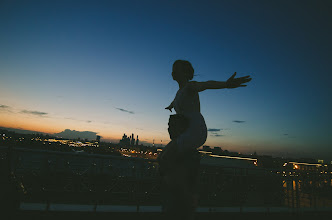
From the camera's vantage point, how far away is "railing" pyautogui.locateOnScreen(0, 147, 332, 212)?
16.6 ft

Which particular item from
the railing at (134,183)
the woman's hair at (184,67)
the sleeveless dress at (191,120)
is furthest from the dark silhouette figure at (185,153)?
the railing at (134,183)

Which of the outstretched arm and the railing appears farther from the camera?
the railing

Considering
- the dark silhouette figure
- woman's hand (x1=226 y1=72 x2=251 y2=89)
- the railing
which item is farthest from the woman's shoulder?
the railing

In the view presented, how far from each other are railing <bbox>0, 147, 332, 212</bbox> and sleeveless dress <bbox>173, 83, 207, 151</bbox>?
3.09 m

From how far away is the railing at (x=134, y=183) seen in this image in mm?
5069

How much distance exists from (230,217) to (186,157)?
16.0 feet

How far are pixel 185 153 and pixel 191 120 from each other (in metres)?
0.24

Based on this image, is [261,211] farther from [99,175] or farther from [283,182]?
[99,175]

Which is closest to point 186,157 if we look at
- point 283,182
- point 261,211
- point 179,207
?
point 179,207

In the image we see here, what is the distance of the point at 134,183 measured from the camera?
6016 mm

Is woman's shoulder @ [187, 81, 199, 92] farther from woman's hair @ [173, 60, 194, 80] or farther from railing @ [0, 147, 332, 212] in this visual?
railing @ [0, 147, 332, 212]

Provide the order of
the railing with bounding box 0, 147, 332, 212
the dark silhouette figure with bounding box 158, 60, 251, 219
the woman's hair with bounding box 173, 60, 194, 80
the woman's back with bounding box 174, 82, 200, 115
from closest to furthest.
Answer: the dark silhouette figure with bounding box 158, 60, 251, 219, the woman's back with bounding box 174, 82, 200, 115, the woman's hair with bounding box 173, 60, 194, 80, the railing with bounding box 0, 147, 332, 212

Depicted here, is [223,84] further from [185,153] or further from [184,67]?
[185,153]

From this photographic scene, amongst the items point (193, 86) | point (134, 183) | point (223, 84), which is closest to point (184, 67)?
point (193, 86)
